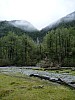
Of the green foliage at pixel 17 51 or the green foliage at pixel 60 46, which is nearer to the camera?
the green foliage at pixel 60 46

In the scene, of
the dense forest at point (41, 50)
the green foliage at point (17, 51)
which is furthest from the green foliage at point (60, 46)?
the green foliage at point (17, 51)

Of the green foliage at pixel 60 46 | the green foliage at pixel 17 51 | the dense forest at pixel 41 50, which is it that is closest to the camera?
the green foliage at pixel 60 46

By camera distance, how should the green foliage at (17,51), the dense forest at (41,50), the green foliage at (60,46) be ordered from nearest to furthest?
the green foliage at (60,46) → the dense forest at (41,50) → the green foliage at (17,51)

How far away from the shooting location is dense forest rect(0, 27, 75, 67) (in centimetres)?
13738

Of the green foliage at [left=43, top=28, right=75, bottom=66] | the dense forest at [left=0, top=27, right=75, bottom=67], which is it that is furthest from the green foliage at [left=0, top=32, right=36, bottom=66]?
the green foliage at [left=43, top=28, right=75, bottom=66]

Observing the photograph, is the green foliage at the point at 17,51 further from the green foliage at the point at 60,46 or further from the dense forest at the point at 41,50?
the green foliage at the point at 60,46

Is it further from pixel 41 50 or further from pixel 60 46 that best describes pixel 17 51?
pixel 60 46

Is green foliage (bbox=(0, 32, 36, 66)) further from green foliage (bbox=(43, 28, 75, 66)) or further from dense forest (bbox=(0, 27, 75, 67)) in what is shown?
green foliage (bbox=(43, 28, 75, 66))

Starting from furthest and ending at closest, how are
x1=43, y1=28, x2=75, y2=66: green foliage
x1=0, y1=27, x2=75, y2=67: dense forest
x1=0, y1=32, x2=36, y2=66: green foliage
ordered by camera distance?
x1=0, y1=32, x2=36, y2=66: green foliage → x1=0, y1=27, x2=75, y2=67: dense forest → x1=43, y1=28, x2=75, y2=66: green foliage

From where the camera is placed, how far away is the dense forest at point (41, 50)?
5408 inches

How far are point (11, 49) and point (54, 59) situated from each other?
125 ft

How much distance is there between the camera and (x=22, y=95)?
2212cm

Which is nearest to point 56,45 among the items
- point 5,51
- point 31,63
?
point 31,63

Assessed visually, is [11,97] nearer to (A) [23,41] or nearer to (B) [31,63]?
(B) [31,63]
